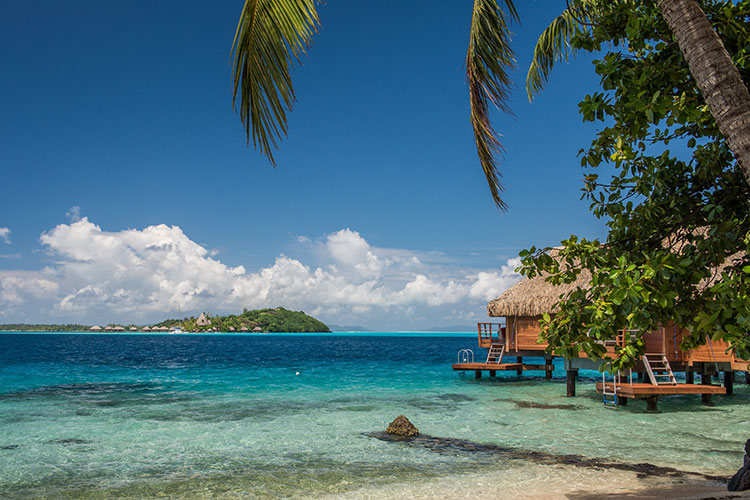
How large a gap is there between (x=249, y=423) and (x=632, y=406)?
10.7 m

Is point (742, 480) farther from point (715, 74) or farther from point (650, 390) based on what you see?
point (650, 390)

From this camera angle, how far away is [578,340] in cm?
384

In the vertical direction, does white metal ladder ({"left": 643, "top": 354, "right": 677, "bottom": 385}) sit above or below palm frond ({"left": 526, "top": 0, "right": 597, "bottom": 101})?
below

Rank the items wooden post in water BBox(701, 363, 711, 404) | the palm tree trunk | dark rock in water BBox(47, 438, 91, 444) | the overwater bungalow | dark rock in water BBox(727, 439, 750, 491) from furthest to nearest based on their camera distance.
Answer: wooden post in water BBox(701, 363, 711, 404) → the overwater bungalow → dark rock in water BBox(47, 438, 91, 444) → dark rock in water BBox(727, 439, 750, 491) → the palm tree trunk

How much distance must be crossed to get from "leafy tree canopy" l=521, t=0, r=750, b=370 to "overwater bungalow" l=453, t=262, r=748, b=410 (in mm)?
7491

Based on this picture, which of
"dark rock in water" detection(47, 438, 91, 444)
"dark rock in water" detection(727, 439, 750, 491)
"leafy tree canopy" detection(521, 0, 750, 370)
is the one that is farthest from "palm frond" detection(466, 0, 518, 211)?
"dark rock in water" detection(47, 438, 91, 444)

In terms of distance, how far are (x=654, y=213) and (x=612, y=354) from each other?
13838 mm

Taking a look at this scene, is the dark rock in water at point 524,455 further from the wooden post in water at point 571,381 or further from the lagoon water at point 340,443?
the wooden post in water at point 571,381

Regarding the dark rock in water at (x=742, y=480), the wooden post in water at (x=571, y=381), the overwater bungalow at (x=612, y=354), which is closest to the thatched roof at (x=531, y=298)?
the overwater bungalow at (x=612, y=354)

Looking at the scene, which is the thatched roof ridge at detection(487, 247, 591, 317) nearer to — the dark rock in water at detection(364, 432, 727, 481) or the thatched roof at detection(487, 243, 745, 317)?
the thatched roof at detection(487, 243, 745, 317)

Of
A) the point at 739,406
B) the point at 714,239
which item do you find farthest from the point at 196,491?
the point at 739,406

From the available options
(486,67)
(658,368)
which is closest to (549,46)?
(486,67)

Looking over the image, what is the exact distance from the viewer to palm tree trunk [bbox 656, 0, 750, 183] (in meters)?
2.95

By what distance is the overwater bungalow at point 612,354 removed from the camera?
14.8 m
